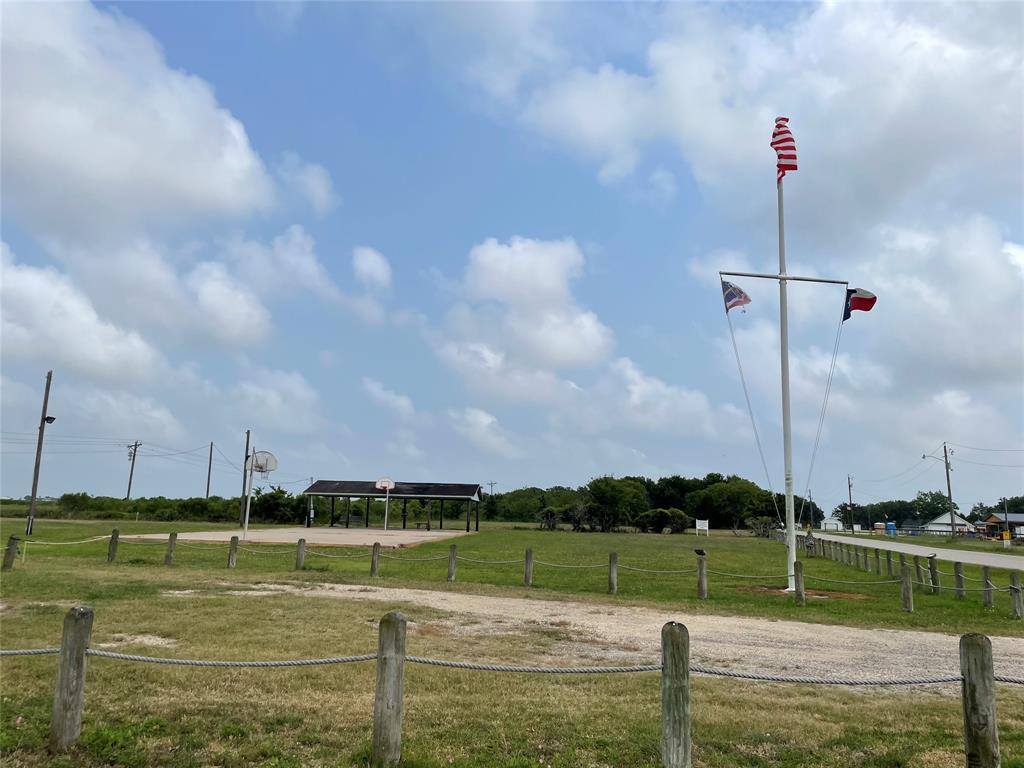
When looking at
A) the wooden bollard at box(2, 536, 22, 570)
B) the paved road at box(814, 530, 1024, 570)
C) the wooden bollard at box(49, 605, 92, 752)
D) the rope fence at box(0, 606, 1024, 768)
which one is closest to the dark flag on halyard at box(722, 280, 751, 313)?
the paved road at box(814, 530, 1024, 570)

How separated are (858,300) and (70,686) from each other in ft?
63.0

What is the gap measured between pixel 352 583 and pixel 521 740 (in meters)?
12.3

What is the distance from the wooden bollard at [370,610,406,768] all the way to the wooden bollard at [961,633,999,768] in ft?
12.7

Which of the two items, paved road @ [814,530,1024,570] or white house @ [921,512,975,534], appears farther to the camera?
Answer: white house @ [921,512,975,534]

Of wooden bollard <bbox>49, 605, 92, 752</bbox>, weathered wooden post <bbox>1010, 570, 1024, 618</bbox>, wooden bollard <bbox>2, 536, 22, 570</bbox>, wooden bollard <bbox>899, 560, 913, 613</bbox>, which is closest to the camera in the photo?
wooden bollard <bbox>49, 605, 92, 752</bbox>

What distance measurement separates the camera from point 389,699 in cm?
526

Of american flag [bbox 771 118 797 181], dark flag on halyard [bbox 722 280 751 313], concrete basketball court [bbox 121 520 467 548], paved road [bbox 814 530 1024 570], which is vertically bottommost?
concrete basketball court [bbox 121 520 467 548]

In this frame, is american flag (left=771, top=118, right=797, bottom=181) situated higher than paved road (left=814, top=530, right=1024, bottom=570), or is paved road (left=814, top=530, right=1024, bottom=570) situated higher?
american flag (left=771, top=118, right=797, bottom=181)

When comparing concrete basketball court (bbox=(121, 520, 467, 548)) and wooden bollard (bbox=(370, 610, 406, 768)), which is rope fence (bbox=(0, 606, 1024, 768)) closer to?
wooden bollard (bbox=(370, 610, 406, 768))

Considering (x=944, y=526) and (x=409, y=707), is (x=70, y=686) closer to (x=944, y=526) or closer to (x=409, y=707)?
(x=409, y=707)

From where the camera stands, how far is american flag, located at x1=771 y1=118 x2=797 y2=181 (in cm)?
1978

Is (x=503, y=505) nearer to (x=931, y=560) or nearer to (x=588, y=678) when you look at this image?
(x=931, y=560)

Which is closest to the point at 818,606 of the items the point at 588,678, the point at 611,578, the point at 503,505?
the point at 611,578

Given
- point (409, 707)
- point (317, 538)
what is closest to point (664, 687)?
point (409, 707)
